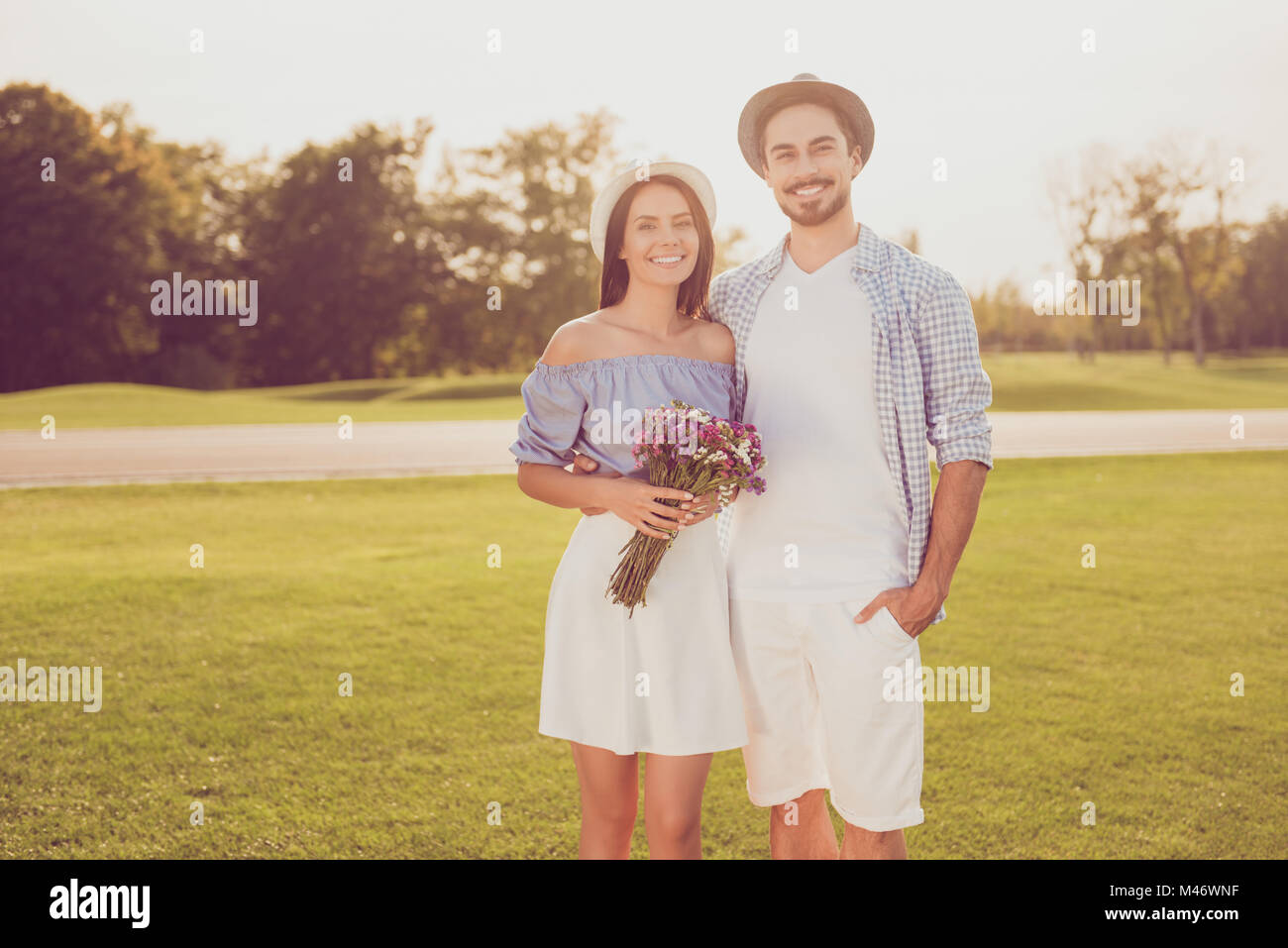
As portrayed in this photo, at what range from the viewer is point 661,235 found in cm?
311

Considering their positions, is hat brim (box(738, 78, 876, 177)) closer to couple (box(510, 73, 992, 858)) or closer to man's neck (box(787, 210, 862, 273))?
couple (box(510, 73, 992, 858))

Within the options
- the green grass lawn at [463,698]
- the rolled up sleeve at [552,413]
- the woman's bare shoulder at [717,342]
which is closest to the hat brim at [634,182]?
the woman's bare shoulder at [717,342]

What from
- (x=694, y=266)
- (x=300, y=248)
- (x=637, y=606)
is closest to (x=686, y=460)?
(x=637, y=606)

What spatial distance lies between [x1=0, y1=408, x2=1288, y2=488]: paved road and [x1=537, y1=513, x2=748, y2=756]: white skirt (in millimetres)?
11602

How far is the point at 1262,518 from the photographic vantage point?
36.9ft

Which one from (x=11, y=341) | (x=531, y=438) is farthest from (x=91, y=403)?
(x=531, y=438)

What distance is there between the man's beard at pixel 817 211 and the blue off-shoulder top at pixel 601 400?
0.62 m

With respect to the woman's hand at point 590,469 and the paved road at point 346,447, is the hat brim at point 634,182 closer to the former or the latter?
the woman's hand at point 590,469

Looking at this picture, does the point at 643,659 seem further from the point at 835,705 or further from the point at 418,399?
the point at 418,399

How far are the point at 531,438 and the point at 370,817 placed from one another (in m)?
2.22

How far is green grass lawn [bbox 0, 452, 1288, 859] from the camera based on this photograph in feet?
13.8

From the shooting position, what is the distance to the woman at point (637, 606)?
296cm

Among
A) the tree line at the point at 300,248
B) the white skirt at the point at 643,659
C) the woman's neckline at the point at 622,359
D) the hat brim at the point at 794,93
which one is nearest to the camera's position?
the white skirt at the point at 643,659

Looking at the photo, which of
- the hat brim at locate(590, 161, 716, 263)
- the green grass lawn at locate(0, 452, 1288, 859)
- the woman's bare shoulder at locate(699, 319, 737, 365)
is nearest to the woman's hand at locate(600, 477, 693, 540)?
the woman's bare shoulder at locate(699, 319, 737, 365)
